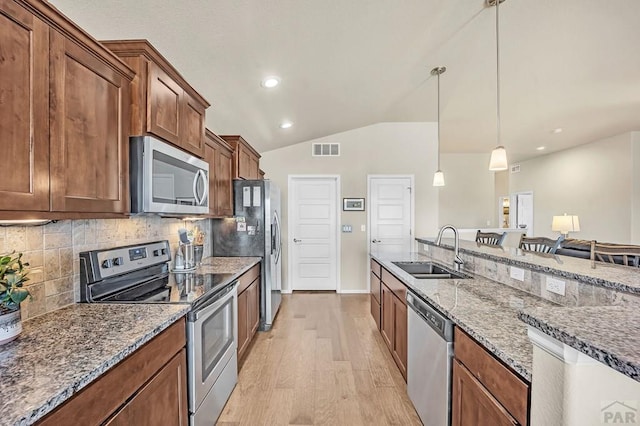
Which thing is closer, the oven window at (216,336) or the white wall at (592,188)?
the oven window at (216,336)

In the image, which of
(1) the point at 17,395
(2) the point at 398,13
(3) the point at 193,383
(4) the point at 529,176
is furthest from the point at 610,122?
(1) the point at 17,395

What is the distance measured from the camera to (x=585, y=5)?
2289mm

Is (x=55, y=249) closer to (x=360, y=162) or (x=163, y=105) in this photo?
(x=163, y=105)

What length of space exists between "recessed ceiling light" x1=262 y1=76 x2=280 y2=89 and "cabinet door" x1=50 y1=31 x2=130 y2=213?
130cm

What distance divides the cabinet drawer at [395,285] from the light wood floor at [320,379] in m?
0.72

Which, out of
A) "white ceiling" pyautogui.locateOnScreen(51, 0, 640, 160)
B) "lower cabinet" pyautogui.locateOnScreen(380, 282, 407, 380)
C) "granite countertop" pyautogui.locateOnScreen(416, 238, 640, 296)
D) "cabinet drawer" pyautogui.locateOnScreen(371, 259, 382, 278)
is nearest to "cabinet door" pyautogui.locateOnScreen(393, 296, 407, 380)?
"lower cabinet" pyautogui.locateOnScreen(380, 282, 407, 380)

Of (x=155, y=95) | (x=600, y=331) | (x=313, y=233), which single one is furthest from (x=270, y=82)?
(x=313, y=233)

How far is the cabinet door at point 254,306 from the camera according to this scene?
306 centimetres

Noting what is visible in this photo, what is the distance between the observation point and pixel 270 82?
272 cm

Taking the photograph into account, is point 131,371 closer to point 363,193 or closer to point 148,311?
point 148,311

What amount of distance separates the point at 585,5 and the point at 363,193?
3.46m

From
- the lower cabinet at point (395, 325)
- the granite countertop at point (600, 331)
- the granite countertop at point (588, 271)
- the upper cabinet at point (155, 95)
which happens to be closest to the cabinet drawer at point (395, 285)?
the lower cabinet at point (395, 325)

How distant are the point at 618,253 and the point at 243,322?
304 cm

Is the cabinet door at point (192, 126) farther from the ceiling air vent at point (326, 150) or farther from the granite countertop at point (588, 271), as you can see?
the ceiling air vent at point (326, 150)
